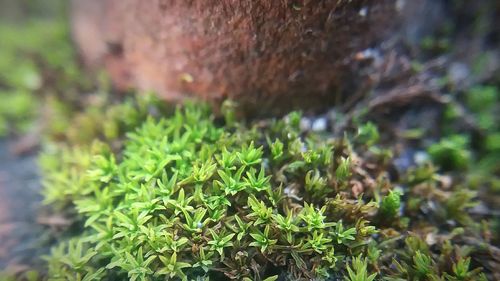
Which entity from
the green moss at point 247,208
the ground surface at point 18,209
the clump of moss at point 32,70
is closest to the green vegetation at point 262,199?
the green moss at point 247,208

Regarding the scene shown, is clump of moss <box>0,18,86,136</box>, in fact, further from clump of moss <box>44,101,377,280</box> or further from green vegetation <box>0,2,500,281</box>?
clump of moss <box>44,101,377,280</box>

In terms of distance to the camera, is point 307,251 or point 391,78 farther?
point 391,78

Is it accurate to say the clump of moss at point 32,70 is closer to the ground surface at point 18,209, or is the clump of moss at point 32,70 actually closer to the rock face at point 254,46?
the ground surface at point 18,209

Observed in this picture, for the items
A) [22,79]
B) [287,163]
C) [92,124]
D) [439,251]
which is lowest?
[439,251]

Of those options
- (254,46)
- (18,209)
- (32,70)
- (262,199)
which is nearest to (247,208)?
(262,199)

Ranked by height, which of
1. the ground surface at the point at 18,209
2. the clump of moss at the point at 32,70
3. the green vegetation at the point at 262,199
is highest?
A: the clump of moss at the point at 32,70

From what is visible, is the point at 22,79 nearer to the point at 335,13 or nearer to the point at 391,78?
the point at 335,13

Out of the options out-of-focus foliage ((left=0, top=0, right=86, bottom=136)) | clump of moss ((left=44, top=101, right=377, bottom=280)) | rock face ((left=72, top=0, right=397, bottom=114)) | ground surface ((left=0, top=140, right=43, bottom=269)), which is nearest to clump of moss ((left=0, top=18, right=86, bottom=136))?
out-of-focus foliage ((left=0, top=0, right=86, bottom=136))

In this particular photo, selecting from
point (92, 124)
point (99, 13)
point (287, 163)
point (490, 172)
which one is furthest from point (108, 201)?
point (490, 172)
